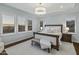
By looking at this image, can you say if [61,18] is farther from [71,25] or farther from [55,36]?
[55,36]

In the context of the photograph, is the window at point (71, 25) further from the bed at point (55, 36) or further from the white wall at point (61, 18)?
the bed at point (55, 36)

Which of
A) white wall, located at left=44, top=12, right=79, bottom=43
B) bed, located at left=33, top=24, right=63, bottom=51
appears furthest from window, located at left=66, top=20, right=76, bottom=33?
bed, located at left=33, top=24, right=63, bottom=51

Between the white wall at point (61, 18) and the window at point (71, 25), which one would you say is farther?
the white wall at point (61, 18)

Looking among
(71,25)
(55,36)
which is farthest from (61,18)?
(55,36)

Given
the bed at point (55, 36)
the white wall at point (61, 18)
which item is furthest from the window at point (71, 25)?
the bed at point (55, 36)

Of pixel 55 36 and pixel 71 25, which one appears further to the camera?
pixel 55 36

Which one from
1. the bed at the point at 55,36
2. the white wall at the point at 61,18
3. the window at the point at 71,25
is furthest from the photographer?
the bed at the point at 55,36

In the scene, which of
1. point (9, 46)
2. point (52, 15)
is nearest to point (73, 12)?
point (52, 15)

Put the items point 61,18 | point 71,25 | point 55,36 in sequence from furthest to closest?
point 55,36, point 61,18, point 71,25

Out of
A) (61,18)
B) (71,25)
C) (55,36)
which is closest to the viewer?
(71,25)

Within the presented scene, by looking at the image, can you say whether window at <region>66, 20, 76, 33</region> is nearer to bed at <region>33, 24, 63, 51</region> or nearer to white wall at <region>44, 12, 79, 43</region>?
white wall at <region>44, 12, 79, 43</region>

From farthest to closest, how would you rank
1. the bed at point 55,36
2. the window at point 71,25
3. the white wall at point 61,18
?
the bed at point 55,36 → the white wall at point 61,18 → the window at point 71,25

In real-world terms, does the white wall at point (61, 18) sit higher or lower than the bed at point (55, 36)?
higher

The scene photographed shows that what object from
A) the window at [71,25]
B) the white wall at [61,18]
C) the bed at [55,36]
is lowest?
the bed at [55,36]
